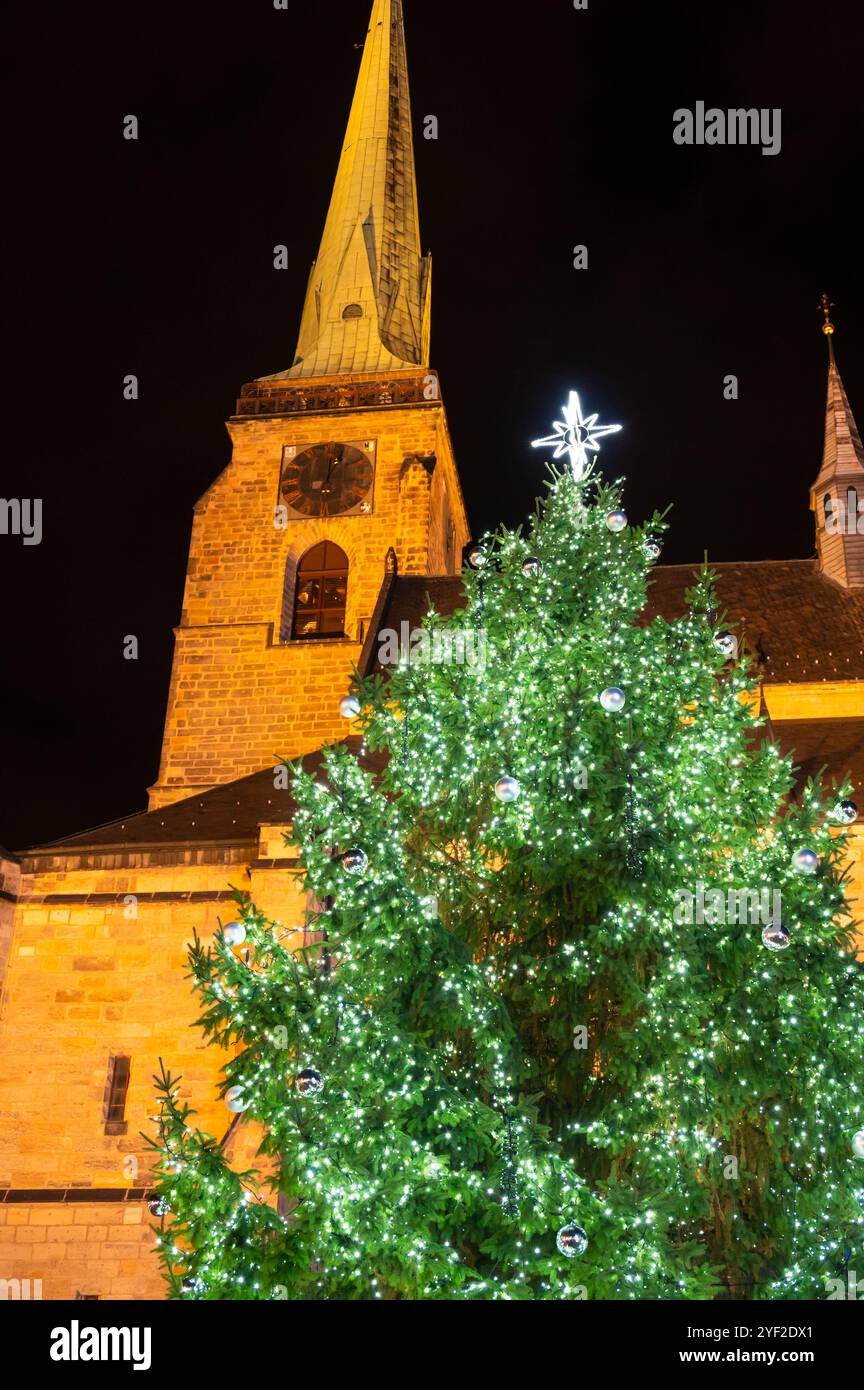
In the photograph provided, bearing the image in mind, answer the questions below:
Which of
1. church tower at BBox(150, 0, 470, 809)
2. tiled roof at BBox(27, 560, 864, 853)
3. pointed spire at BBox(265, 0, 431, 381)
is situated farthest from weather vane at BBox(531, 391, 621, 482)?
pointed spire at BBox(265, 0, 431, 381)

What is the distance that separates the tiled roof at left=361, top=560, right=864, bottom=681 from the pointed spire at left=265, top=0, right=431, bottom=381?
7.33 m

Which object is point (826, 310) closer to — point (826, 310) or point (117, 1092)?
point (826, 310)

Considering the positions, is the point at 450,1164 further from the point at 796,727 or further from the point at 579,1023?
the point at 796,727

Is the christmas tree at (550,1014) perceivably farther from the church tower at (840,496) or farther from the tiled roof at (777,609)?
the church tower at (840,496)

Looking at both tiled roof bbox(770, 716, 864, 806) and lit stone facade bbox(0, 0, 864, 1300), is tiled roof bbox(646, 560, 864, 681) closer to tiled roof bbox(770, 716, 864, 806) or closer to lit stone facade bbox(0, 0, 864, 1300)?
lit stone facade bbox(0, 0, 864, 1300)

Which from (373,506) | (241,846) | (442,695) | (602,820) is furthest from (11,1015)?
(373,506)

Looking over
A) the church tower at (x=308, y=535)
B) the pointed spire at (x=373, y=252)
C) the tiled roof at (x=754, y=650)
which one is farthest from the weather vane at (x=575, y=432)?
the pointed spire at (x=373, y=252)

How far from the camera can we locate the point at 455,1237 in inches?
348

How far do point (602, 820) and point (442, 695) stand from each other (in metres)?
1.77

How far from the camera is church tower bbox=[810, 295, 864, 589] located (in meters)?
24.0

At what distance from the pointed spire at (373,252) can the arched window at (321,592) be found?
4425 millimetres

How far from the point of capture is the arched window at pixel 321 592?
26.2 metres

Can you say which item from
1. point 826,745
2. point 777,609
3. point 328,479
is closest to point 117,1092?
point 826,745

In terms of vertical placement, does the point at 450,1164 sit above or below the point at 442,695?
below
